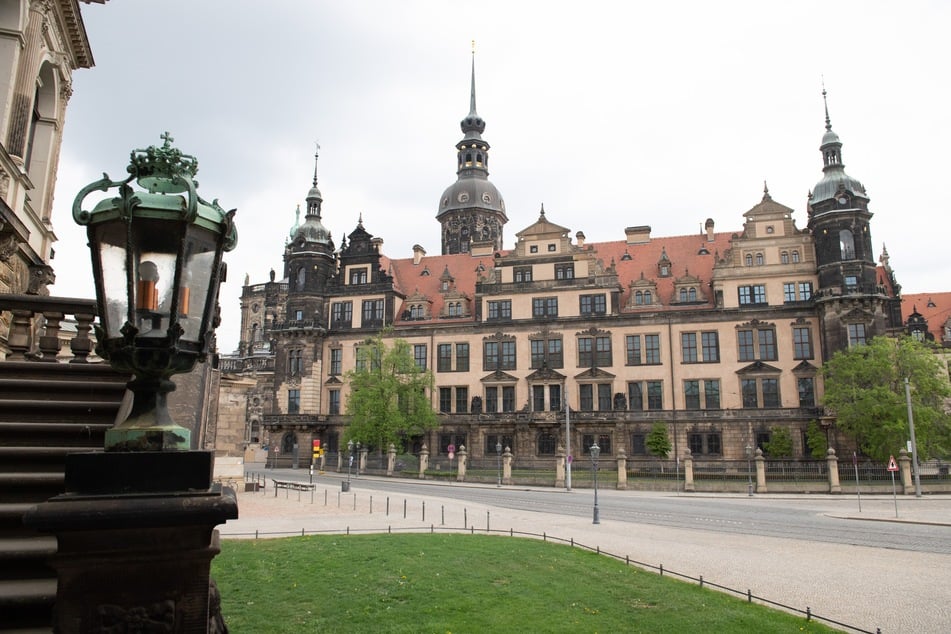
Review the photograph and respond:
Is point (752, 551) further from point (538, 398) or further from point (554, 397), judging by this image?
point (538, 398)

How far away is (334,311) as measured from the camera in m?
61.6

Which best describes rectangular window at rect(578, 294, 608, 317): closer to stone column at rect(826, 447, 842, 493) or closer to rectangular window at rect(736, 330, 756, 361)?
rectangular window at rect(736, 330, 756, 361)

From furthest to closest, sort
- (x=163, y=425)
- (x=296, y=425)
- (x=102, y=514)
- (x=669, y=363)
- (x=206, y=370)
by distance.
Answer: (x=296, y=425)
(x=669, y=363)
(x=206, y=370)
(x=163, y=425)
(x=102, y=514)

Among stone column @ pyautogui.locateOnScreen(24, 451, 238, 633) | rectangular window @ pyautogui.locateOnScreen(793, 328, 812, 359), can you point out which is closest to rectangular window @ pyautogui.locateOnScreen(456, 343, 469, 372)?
rectangular window @ pyautogui.locateOnScreen(793, 328, 812, 359)

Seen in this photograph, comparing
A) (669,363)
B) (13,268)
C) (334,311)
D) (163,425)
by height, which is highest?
(334,311)

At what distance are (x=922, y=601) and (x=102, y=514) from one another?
13.2 meters

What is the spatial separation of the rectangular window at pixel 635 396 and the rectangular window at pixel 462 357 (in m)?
12.9

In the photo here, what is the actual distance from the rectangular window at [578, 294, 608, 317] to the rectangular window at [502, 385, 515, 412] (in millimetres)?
8055

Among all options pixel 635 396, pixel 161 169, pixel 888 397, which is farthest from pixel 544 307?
pixel 161 169

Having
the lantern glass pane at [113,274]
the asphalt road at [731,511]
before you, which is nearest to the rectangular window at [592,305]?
the asphalt road at [731,511]

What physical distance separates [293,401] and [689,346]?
32.0 meters

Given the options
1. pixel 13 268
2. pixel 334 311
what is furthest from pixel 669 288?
pixel 13 268

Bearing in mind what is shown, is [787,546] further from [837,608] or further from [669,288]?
[669,288]

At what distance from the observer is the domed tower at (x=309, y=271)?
2411 inches
